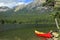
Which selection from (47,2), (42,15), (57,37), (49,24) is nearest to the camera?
(57,37)

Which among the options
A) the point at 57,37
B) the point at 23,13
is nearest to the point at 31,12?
the point at 23,13

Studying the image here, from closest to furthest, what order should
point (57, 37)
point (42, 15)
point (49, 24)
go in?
1. point (57, 37)
2. point (49, 24)
3. point (42, 15)

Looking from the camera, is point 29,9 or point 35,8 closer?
point 29,9

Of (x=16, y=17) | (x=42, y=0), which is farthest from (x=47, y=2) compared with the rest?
(x=16, y=17)

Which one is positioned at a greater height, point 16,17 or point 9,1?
point 9,1

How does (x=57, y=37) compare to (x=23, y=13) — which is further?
(x=23, y=13)

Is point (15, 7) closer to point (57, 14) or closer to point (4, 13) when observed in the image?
point (4, 13)

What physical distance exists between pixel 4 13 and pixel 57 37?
15868 mm

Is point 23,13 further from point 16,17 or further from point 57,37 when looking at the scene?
point 57,37

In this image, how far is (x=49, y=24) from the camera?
3064 centimetres

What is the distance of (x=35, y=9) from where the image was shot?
35312 millimetres

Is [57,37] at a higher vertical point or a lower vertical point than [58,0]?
lower

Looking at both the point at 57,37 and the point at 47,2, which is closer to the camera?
the point at 57,37

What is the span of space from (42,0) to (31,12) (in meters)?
2.64
